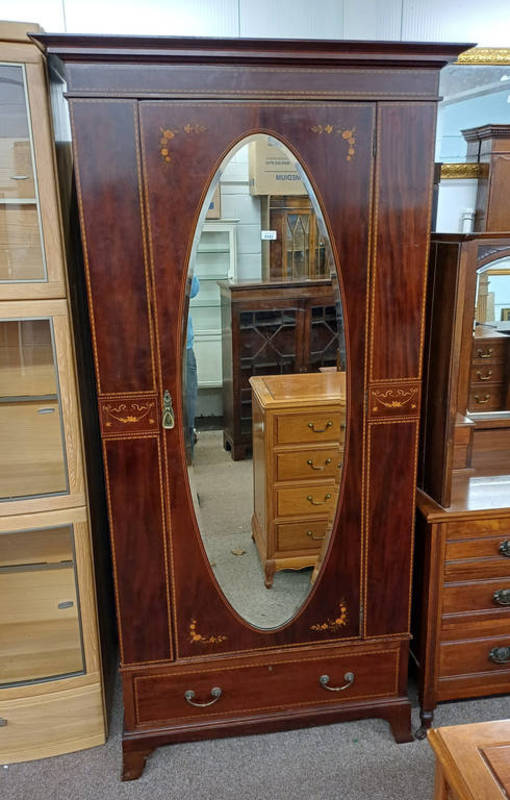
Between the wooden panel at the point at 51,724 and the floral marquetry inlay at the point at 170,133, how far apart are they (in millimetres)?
1459

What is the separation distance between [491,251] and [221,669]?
1393 mm

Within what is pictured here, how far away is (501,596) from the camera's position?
188cm

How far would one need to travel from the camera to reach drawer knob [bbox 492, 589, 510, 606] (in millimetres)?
1874

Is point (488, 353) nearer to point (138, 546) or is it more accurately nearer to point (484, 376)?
point (484, 376)

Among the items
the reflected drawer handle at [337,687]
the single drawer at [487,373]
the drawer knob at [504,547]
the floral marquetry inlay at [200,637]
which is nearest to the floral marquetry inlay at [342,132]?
the single drawer at [487,373]

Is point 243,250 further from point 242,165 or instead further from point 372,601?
point 372,601

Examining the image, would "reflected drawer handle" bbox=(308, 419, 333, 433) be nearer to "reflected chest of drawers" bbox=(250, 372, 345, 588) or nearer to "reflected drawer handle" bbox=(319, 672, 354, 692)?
"reflected chest of drawers" bbox=(250, 372, 345, 588)

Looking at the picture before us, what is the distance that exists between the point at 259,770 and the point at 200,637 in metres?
0.41

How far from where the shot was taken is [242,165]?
1472 mm

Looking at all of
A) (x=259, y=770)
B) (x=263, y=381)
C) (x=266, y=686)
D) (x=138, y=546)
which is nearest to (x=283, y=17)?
(x=263, y=381)

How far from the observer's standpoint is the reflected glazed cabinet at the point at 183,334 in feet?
4.55

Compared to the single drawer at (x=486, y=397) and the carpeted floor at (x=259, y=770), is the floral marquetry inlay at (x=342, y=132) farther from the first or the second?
the carpeted floor at (x=259, y=770)

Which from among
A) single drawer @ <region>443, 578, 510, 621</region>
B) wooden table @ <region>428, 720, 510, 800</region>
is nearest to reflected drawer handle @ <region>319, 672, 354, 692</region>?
single drawer @ <region>443, 578, 510, 621</region>

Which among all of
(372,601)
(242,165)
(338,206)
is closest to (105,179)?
(242,165)
